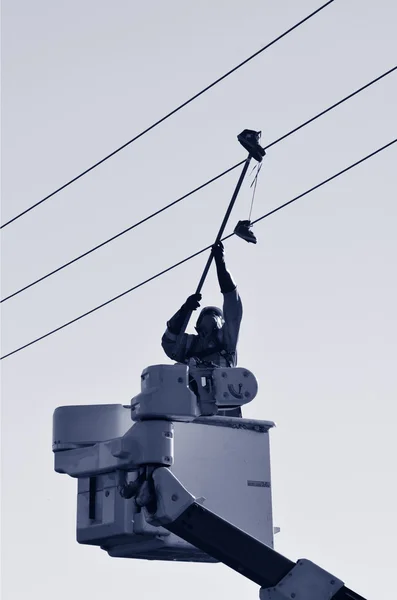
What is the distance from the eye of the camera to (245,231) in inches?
432

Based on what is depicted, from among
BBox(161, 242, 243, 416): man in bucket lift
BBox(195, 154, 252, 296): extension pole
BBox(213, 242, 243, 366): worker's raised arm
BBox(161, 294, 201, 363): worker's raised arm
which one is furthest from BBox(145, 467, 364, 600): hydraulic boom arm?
BBox(213, 242, 243, 366): worker's raised arm

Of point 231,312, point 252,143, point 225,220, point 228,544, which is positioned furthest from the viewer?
point 231,312

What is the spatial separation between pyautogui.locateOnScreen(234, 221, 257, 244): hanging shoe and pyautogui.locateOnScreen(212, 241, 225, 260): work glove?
270 mm

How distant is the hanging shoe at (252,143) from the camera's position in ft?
36.7

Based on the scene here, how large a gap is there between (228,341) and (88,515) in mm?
2613

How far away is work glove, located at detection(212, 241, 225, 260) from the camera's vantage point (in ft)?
36.7

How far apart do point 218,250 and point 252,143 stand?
0.83 meters

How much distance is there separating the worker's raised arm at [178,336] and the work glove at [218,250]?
1.14 ft

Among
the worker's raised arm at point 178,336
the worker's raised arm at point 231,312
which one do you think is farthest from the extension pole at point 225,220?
the worker's raised arm at point 231,312

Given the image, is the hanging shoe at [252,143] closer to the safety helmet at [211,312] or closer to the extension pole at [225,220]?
the extension pole at [225,220]

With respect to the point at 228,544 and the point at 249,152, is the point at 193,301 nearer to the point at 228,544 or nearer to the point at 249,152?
the point at 249,152

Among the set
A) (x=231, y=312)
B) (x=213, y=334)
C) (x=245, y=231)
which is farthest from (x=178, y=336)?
A: (x=245, y=231)

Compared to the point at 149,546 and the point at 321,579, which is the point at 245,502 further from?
the point at 321,579

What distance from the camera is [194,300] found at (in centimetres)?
1121
